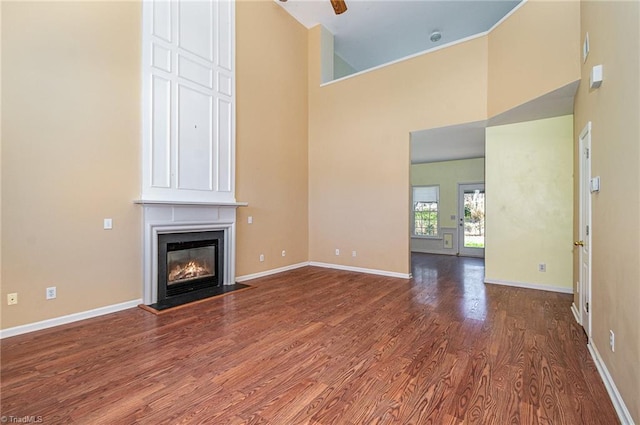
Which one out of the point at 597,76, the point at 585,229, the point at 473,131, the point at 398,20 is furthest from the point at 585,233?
the point at 398,20

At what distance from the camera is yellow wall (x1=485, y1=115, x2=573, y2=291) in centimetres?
442

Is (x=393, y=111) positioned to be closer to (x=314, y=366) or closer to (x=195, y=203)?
(x=195, y=203)

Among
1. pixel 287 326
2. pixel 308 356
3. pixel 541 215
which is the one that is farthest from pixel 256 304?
pixel 541 215

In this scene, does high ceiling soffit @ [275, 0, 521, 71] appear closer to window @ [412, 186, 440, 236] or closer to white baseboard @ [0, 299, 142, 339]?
window @ [412, 186, 440, 236]

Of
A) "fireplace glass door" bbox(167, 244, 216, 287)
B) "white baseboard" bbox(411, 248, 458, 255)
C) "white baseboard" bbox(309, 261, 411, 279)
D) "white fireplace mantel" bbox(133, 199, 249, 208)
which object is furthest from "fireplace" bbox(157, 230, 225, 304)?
"white baseboard" bbox(411, 248, 458, 255)

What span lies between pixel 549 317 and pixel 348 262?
339cm

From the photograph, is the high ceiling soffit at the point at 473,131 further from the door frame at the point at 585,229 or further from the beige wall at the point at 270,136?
the beige wall at the point at 270,136

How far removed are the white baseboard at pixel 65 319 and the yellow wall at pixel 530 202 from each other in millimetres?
5521

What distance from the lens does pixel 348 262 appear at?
6.06 meters

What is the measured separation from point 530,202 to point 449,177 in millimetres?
4186

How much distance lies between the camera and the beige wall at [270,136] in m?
5.21

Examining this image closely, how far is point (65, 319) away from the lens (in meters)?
3.19

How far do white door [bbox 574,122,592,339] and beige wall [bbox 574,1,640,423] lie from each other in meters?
0.24

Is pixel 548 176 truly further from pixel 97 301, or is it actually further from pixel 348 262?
pixel 97 301
